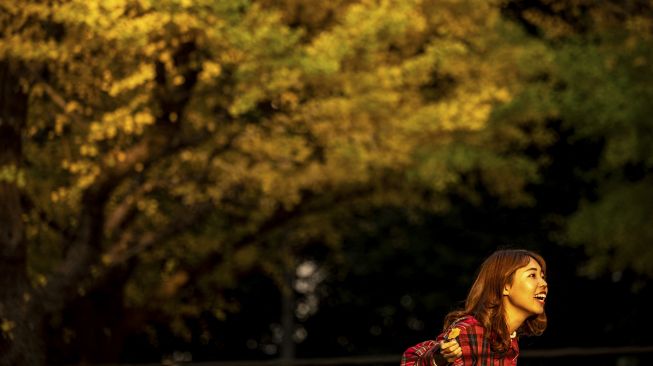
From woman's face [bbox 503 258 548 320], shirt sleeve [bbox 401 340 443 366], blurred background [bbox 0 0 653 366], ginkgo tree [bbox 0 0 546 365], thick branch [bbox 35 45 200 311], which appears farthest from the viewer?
thick branch [bbox 35 45 200 311]

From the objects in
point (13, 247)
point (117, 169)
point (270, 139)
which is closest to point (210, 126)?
point (270, 139)

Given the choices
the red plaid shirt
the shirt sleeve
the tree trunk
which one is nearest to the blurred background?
the tree trunk

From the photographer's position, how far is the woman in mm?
5422

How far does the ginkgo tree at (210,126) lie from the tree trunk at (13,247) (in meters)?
0.02

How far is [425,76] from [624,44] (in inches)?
161

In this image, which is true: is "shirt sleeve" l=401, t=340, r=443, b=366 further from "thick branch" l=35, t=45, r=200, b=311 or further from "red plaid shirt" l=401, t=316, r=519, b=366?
"thick branch" l=35, t=45, r=200, b=311

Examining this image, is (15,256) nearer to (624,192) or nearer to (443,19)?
(443,19)

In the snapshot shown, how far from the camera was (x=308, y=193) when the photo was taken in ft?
75.4

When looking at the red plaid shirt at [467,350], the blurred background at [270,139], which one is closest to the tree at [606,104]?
the blurred background at [270,139]

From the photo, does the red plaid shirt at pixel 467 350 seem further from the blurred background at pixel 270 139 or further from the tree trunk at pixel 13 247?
the tree trunk at pixel 13 247

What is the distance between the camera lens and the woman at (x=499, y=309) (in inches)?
213

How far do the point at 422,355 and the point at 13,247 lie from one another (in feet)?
34.7

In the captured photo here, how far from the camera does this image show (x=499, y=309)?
5.53 meters

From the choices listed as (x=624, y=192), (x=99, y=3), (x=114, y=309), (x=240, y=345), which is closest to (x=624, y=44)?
(x=624, y=192)
